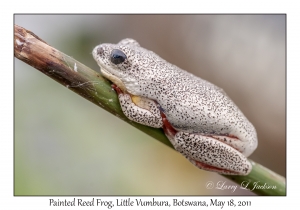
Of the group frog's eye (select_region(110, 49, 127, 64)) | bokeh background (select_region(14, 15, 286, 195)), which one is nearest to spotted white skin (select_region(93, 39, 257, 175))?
frog's eye (select_region(110, 49, 127, 64))

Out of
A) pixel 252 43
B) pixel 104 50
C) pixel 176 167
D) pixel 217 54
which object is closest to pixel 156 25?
pixel 217 54

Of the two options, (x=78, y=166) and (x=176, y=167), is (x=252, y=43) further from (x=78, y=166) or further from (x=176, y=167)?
(x=78, y=166)

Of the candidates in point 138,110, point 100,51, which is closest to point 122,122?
point 100,51

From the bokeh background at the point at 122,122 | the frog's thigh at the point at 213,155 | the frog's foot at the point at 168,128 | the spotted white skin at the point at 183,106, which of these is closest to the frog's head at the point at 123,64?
the spotted white skin at the point at 183,106

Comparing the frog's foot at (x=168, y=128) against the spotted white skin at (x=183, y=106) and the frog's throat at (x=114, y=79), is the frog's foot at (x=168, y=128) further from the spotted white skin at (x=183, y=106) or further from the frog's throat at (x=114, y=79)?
the frog's throat at (x=114, y=79)

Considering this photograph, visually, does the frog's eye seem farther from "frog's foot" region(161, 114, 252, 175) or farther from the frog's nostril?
"frog's foot" region(161, 114, 252, 175)
